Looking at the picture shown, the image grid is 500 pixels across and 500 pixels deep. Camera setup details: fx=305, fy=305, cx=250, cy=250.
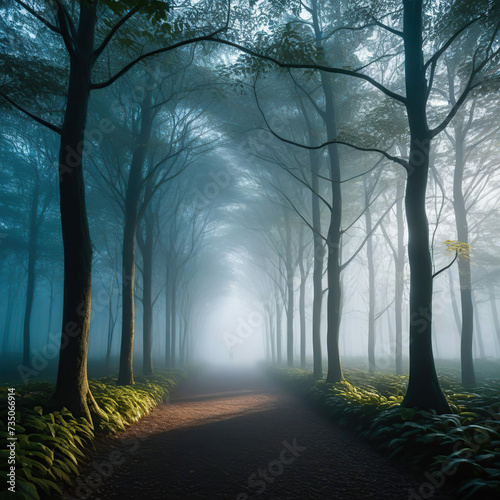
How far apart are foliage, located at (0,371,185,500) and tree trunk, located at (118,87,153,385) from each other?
2295mm

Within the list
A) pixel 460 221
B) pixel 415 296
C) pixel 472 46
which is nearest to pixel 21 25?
pixel 415 296

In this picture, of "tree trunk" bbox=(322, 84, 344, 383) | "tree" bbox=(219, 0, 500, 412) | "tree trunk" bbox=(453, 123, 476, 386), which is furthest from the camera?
"tree trunk" bbox=(453, 123, 476, 386)

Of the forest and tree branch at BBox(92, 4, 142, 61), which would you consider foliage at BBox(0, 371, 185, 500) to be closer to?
the forest

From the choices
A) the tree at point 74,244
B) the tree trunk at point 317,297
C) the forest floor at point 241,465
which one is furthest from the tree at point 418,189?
the tree trunk at point 317,297

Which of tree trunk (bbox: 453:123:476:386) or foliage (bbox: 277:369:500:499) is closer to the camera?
foliage (bbox: 277:369:500:499)

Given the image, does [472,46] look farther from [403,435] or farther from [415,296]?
[403,435]

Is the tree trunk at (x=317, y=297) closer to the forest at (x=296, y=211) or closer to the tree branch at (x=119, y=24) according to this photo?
the forest at (x=296, y=211)

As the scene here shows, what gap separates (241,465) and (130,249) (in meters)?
7.04

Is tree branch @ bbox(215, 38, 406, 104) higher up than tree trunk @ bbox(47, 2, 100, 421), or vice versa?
tree branch @ bbox(215, 38, 406, 104)

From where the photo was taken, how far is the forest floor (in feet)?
10.4

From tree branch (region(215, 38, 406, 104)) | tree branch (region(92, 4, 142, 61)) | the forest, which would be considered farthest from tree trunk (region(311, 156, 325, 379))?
tree branch (region(92, 4, 142, 61))

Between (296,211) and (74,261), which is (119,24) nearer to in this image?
(74,261)

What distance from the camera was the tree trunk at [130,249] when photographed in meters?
8.62

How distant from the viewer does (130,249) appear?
368 inches
